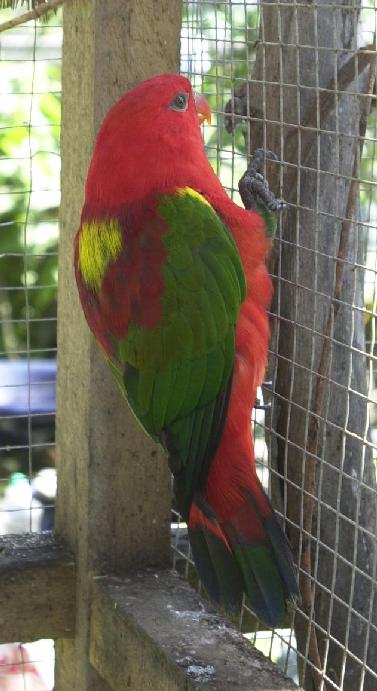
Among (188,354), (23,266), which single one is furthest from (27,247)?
(188,354)

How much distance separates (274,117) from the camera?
5.49ft

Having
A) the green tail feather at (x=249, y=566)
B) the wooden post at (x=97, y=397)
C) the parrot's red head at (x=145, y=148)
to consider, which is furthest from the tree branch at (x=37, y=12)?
the green tail feather at (x=249, y=566)

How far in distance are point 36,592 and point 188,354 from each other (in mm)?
547

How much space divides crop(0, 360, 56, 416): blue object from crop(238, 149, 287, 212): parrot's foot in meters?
2.55

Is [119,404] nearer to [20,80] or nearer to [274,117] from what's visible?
[274,117]

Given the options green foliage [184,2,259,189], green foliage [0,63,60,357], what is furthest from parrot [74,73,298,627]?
green foliage [0,63,60,357]

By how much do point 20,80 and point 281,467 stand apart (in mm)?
4071

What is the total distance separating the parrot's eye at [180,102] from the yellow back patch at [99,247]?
Result: 21cm

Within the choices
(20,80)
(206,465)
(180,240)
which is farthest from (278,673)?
(20,80)

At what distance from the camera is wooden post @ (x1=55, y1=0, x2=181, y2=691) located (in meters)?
1.62

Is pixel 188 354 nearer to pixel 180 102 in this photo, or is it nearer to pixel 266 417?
pixel 266 417

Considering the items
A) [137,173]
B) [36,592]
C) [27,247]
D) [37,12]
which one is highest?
[37,12]

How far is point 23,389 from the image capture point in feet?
15.0

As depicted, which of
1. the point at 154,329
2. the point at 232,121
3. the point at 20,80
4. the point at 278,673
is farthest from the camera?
the point at 20,80
